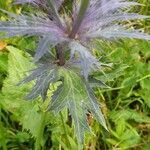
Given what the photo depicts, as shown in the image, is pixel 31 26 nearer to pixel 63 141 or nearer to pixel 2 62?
pixel 63 141

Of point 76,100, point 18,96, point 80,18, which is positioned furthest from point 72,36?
point 18,96

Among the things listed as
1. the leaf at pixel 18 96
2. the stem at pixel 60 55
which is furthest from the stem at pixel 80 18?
the leaf at pixel 18 96

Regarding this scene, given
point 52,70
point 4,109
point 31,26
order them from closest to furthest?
point 31,26, point 52,70, point 4,109

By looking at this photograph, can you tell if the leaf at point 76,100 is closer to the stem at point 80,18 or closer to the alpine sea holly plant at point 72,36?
the alpine sea holly plant at point 72,36

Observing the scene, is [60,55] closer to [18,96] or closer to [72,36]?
[72,36]

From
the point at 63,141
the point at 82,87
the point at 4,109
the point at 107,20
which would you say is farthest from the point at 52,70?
the point at 4,109

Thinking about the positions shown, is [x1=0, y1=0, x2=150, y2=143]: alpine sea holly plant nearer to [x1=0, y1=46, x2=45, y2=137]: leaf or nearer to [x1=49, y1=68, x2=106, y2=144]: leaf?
[x1=49, y1=68, x2=106, y2=144]: leaf

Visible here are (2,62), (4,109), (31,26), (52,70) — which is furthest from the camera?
(2,62)

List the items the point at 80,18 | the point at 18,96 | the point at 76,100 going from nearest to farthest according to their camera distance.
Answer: the point at 80,18
the point at 76,100
the point at 18,96
